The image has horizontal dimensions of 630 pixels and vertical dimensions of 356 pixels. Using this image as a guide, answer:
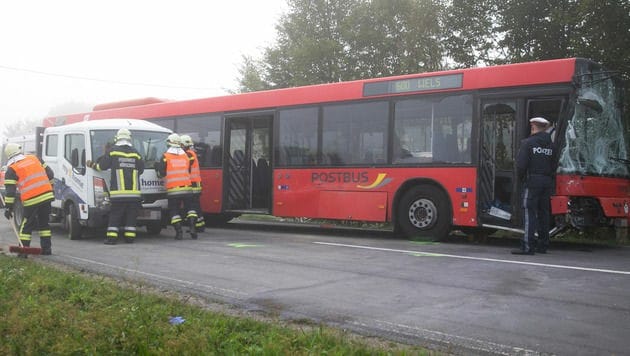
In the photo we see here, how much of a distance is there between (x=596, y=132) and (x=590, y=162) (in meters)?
0.54

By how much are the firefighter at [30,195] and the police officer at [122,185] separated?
58.9 inches

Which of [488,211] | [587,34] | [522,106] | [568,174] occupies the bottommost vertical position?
[488,211]

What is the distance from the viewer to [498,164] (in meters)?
10.2

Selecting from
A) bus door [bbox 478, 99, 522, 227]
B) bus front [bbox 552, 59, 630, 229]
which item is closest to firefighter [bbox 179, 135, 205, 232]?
bus door [bbox 478, 99, 522, 227]

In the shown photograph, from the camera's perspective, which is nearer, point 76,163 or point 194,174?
point 76,163

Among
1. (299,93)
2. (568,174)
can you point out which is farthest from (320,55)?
(568,174)

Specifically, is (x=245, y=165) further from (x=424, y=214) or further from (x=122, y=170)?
(x=424, y=214)

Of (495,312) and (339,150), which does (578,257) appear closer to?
(495,312)

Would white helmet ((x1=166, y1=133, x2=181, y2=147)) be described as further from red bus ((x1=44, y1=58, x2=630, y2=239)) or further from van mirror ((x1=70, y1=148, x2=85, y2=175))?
red bus ((x1=44, y1=58, x2=630, y2=239))

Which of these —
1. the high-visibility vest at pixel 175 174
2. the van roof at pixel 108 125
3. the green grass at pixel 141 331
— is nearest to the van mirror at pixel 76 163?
the van roof at pixel 108 125

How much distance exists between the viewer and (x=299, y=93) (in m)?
13.0

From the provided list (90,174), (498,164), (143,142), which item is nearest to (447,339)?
(498,164)

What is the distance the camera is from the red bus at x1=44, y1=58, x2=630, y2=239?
31.3ft

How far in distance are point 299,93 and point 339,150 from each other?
1.67 meters
